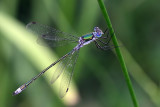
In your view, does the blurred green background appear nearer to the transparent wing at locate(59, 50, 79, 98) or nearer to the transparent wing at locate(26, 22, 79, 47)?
the transparent wing at locate(26, 22, 79, 47)

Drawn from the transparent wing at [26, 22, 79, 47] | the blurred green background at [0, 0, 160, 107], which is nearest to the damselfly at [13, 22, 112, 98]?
the transparent wing at [26, 22, 79, 47]

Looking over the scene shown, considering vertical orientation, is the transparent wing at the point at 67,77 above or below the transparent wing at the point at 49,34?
below

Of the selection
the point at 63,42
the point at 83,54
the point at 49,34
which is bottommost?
the point at 83,54

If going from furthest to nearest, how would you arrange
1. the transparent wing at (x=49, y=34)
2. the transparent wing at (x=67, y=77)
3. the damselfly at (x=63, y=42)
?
the transparent wing at (x=49, y=34) → the damselfly at (x=63, y=42) → the transparent wing at (x=67, y=77)

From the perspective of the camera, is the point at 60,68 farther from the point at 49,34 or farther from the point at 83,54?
the point at 83,54

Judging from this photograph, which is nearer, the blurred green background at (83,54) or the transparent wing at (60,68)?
the transparent wing at (60,68)

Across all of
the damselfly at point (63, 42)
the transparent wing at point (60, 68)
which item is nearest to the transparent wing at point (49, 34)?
the damselfly at point (63, 42)

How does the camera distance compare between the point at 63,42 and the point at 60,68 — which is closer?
the point at 60,68

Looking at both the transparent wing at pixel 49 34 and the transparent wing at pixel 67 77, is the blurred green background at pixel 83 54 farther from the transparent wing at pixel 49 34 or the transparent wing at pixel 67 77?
the transparent wing at pixel 67 77

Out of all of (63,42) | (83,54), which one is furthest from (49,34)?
(83,54)
